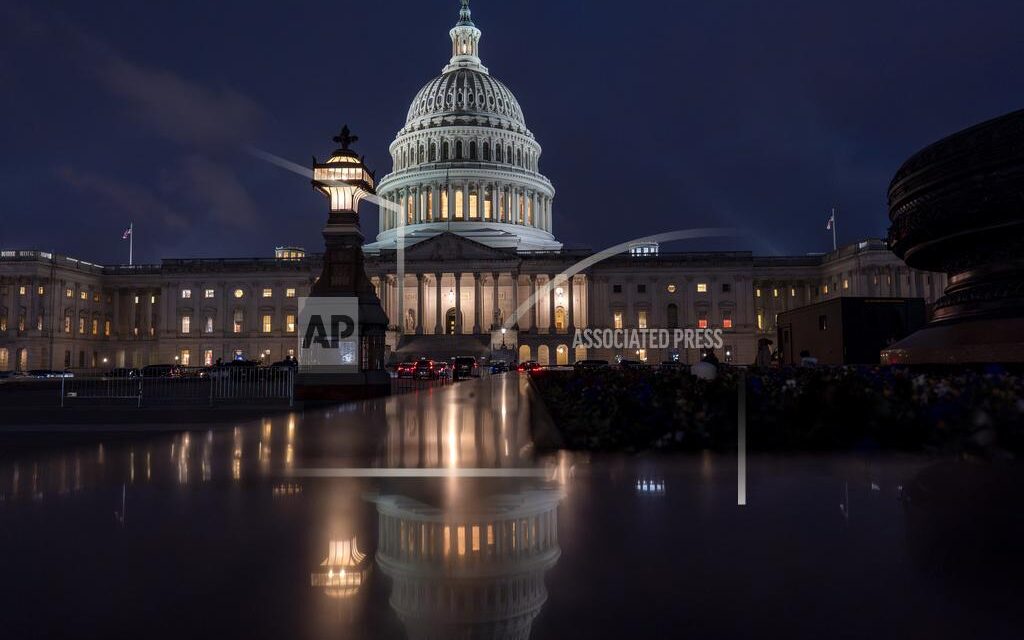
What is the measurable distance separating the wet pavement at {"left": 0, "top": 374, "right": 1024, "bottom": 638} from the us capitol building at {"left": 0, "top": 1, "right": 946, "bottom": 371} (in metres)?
87.0

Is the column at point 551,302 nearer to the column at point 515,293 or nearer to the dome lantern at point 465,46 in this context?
the column at point 515,293

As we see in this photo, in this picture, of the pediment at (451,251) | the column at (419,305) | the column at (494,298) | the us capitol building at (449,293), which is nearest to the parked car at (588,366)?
the us capitol building at (449,293)

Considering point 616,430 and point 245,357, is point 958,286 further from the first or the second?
point 245,357

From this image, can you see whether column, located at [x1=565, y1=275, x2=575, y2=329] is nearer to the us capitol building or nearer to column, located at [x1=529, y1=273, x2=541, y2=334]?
the us capitol building

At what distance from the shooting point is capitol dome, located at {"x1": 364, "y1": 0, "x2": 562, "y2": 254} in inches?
4818

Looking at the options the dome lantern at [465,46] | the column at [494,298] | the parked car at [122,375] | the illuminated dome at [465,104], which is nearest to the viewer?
the parked car at [122,375]

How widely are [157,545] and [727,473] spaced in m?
5.56

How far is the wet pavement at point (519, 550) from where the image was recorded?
316 cm

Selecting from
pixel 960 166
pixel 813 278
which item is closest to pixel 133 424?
pixel 960 166

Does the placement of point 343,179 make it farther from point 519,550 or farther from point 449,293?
point 449,293

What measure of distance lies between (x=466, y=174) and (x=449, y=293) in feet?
86.6

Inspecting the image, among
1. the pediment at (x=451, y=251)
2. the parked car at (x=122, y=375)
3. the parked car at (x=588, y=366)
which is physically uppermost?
the pediment at (x=451, y=251)

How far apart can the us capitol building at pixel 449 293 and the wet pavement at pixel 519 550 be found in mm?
86982

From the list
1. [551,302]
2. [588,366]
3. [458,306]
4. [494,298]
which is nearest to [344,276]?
[588,366]
